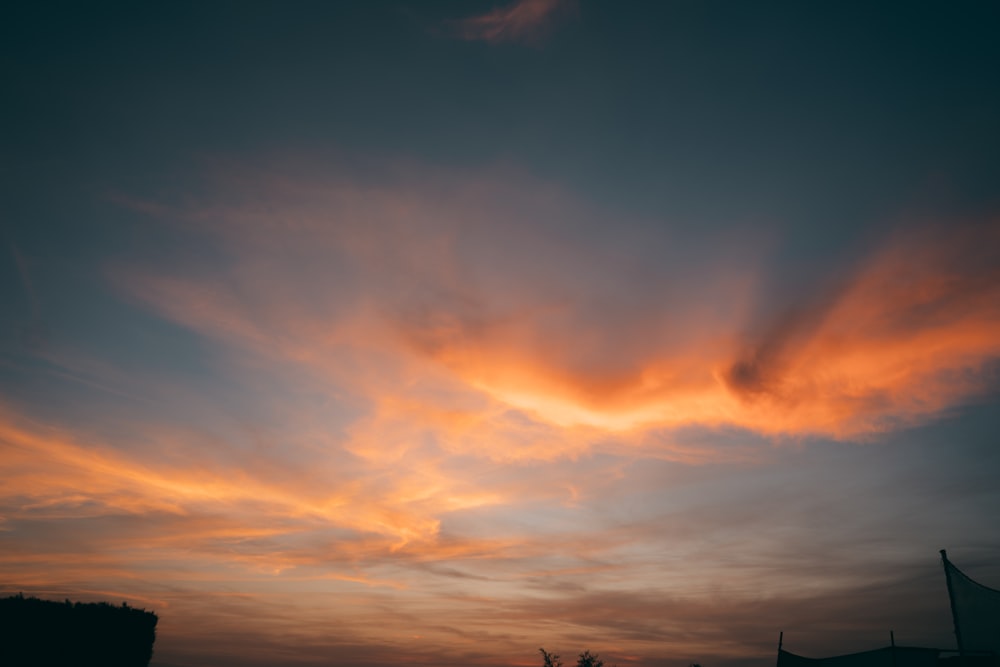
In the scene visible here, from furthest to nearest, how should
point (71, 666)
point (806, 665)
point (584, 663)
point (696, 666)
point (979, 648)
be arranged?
point (584, 663) → point (696, 666) → point (806, 665) → point (71, 666) → point (979, 648)

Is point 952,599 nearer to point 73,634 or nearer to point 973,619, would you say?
point 973,619

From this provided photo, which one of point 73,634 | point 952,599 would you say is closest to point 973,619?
point 952,599

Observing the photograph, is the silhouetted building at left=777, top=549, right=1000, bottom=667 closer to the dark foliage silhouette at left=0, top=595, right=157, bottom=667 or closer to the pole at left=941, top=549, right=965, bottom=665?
the pole at left=941, top=549, right=965, bottom=665

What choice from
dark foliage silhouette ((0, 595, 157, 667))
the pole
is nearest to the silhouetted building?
the pole

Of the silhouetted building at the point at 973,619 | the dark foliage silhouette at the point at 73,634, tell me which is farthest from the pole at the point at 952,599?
the dark foliage silhouette at the point at 73,634

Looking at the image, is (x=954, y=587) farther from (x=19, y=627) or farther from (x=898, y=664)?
(x=19, y=627)

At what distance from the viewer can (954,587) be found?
2336 cm

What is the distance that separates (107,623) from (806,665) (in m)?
39.2

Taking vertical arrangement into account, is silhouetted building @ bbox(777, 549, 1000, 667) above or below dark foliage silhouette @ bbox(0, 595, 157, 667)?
above

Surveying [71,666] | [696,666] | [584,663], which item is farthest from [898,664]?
[584,663]

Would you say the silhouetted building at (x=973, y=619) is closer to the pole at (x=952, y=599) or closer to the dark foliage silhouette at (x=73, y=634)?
the pole at (x=952, y=599)

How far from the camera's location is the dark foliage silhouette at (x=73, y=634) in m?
23.2

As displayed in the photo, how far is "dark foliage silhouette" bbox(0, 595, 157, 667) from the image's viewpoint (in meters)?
23.2

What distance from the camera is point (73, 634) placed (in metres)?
24.7
